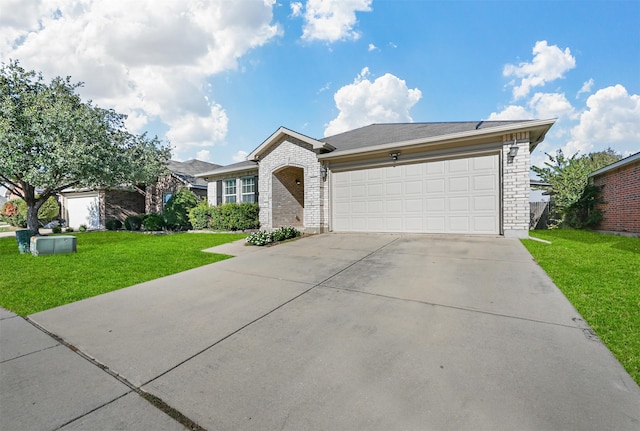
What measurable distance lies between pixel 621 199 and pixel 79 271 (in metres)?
16.6

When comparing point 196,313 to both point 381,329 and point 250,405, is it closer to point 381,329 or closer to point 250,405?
point 250,405

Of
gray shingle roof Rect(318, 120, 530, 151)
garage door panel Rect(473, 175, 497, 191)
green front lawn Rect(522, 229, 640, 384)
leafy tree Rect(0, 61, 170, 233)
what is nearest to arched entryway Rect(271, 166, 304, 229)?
gray shingle roof Rect(318, 120, 530, 151)

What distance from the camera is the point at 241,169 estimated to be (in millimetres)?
13812

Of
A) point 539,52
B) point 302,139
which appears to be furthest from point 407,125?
point 539,52

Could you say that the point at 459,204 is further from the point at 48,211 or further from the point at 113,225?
the point at 48,211

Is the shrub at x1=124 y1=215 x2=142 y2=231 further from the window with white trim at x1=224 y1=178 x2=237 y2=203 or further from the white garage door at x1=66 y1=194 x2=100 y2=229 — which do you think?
the window with white trim at x1=224 y1=178 x2=237 y2=203

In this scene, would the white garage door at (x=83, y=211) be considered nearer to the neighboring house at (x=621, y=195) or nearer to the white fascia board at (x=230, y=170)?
the white fascia board at (x=230, y=170)

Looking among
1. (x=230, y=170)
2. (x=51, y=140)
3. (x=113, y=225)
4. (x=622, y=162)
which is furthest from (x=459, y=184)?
(x=113, y=225)

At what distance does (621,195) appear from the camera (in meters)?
9.80

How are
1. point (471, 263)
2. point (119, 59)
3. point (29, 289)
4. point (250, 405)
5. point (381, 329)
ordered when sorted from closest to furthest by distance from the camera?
1. point (250, 405)
2. point (381, 329)
3. point (29, 289)
4. point (471, 263)
5. point (119, 59)

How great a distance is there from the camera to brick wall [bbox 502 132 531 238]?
7.65 meters

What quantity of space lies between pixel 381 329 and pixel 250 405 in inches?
59.8

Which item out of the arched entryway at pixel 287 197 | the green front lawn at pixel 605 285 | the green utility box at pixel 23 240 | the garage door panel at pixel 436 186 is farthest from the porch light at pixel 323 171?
the green utility box at pixel 23 240

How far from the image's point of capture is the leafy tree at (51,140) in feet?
36.4
